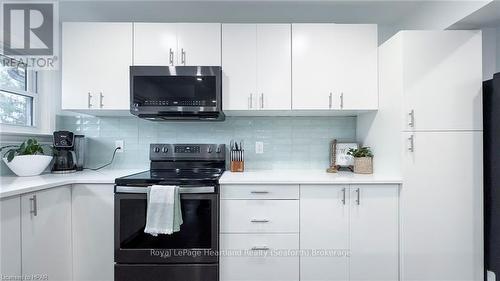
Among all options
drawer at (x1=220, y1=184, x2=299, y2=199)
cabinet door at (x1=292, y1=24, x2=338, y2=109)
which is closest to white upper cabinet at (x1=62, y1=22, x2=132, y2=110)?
drawer at (x1=220, y1=184, x2=299, y2=199)

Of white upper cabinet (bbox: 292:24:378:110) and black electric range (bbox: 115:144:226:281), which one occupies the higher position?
white upper cabinet (bbox: 292:24:378:110)

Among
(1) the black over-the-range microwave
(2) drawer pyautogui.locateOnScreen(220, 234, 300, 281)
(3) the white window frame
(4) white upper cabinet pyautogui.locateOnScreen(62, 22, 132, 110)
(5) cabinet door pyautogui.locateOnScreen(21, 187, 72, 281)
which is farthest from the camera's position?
(3) the white window frame

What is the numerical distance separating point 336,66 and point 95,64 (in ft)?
6.30

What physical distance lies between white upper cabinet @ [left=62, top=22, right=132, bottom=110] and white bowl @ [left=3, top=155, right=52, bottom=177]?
0.46 metres

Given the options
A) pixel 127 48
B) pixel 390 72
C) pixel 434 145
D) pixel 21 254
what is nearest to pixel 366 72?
pixel 390 72

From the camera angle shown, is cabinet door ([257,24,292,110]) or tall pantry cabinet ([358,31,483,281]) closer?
tall pantry cabinet ([358,31,483,281])

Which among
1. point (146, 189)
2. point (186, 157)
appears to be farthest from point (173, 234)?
point (186, 157)

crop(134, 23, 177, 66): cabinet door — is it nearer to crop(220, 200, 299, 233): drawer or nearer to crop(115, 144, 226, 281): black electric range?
crop(115, 144, 226, 281): black electric range

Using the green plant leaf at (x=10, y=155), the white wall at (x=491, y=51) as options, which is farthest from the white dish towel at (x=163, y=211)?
the white wall at (x=491, y=51)

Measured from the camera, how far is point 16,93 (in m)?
2.06

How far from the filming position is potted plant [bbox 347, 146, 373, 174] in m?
2.06

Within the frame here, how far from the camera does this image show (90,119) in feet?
7.94

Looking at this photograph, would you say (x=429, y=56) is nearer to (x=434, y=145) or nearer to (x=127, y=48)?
(x=434, y=145)

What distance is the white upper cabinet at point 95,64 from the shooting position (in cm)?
205
